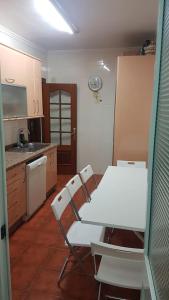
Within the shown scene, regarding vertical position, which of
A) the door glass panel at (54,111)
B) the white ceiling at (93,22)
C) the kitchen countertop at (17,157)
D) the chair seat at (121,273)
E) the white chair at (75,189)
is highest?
the white ceiling at (93,22)

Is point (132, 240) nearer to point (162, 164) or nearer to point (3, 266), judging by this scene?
point (3, 266)

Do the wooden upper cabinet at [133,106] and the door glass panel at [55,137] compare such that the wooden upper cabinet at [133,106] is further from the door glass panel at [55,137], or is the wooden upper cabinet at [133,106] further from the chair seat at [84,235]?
the chair seat at [84,235]

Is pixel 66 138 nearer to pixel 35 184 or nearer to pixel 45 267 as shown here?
pixel 35 184

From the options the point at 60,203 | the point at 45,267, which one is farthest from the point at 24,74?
the point at 45,267

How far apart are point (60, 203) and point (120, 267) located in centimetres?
70

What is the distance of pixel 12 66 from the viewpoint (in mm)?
3197

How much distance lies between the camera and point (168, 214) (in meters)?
0.80

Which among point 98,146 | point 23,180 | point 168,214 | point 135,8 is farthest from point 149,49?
point 168,214

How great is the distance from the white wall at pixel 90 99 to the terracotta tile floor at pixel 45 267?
2.33 m

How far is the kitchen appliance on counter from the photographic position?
3266mm

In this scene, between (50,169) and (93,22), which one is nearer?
(93,22)

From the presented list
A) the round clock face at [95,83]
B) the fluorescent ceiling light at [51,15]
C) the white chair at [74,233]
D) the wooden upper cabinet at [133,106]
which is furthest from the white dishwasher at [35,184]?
the round clock face at [95,83]

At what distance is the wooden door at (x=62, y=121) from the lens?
5082 millimetres

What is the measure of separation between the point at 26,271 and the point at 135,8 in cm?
299
